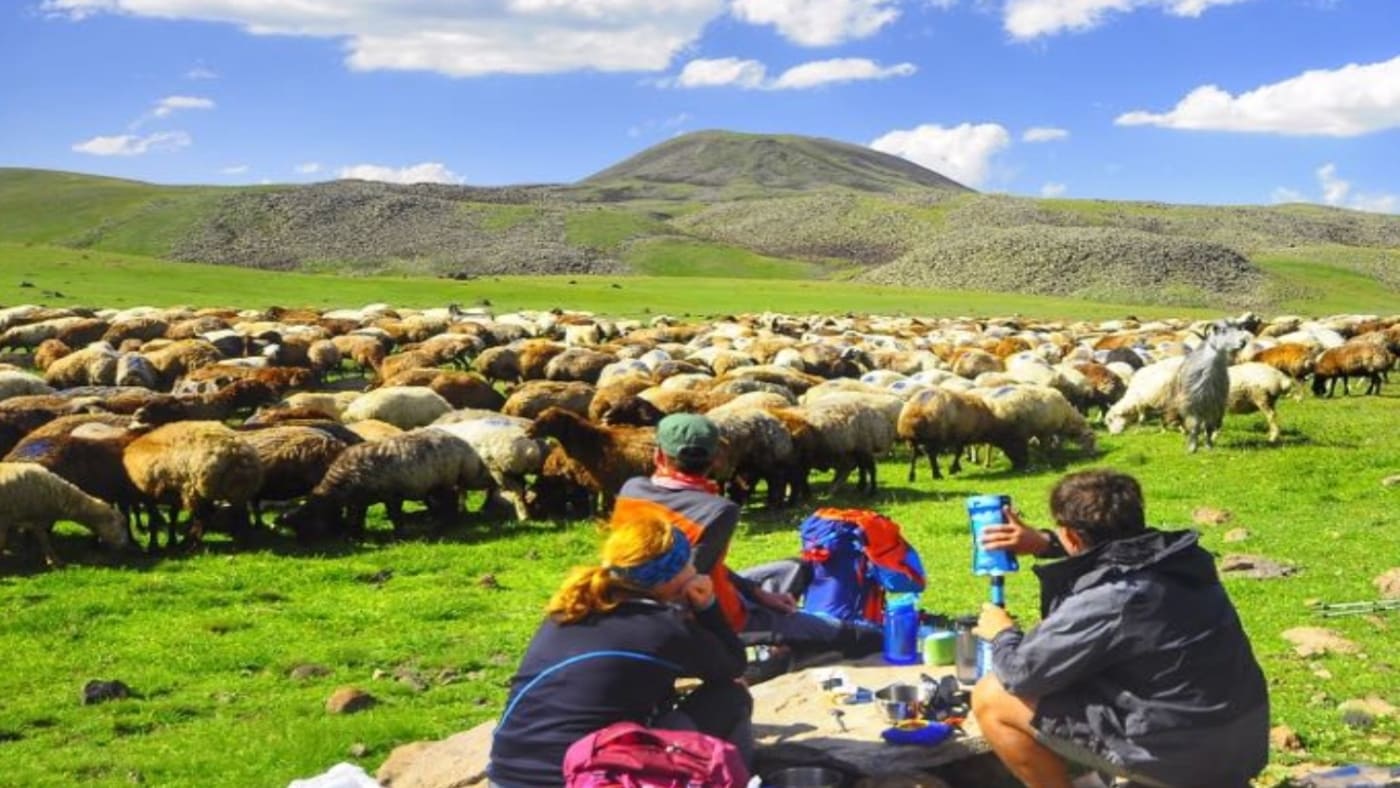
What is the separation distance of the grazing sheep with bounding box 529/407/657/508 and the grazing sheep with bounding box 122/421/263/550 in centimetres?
382

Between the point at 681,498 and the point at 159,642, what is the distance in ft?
21.0

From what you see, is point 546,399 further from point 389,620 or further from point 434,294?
point 434,294

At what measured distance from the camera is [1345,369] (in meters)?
29.2

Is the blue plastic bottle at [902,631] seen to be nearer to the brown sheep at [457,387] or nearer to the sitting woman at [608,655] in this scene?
the sitting woman at [608,655]

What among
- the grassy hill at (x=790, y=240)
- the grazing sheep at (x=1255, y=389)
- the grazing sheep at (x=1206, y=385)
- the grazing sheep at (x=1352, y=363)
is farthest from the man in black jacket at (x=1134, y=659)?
the grassy hill at (x=790, y=240)

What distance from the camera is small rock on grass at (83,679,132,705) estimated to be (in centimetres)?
941

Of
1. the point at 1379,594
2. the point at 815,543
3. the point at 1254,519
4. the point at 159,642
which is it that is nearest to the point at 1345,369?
the point at 1254,519

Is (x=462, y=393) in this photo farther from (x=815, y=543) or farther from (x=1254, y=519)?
(x=815, y=543)

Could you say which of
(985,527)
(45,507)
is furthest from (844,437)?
(985,527)

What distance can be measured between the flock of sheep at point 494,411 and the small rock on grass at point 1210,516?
4763 mm

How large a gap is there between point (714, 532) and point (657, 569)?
5.24ft

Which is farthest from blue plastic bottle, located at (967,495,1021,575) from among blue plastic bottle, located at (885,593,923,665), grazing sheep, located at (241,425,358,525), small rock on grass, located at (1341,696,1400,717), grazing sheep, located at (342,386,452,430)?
grazing sheep, located at (342,386,452,430)

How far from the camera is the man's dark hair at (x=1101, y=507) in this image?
5.36 metres

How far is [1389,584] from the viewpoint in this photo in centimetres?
1087
